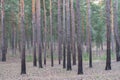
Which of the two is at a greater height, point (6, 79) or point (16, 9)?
point (16, 9)

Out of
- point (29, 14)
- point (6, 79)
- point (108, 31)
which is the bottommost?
point (6, 79)

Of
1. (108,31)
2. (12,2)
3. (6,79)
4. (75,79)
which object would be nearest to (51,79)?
(75,79)

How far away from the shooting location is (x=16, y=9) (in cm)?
3309

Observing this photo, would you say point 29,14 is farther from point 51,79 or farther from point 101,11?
point 51,79

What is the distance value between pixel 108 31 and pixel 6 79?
7.01 m

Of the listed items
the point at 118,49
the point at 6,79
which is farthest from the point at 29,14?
the point at 6,79

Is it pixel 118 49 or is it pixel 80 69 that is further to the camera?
pixel 118 49

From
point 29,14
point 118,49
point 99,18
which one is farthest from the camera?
point 99,18

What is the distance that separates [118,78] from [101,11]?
111 feet

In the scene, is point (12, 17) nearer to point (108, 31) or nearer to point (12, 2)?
point (12, 2)

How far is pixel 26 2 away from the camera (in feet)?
103

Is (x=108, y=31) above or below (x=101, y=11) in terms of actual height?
below

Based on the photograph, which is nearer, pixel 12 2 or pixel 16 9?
pixel 12 2

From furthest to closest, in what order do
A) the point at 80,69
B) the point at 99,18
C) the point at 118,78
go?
the point at 99,18
the point at 80,69
the point at 118,78
